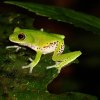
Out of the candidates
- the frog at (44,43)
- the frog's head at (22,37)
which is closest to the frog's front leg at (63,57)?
the frog at (44,43)

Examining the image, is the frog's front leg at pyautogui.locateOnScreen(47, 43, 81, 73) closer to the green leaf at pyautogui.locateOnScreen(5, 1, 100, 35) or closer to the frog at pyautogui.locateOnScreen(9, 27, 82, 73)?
the frog at pyautogui.locateOnScreen(9, 27, 82, 73)

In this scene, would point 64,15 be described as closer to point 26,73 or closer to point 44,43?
point 44,43

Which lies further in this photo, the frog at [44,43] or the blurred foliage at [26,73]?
the frog at [44,43]

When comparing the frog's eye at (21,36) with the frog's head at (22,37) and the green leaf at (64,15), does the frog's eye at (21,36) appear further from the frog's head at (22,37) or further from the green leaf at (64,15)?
the green leaf at (64,15)

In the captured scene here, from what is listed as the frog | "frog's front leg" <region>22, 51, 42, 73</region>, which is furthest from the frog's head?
"frog's front leg" <region>22, 51, 42, 73</region>

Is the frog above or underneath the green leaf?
underneath

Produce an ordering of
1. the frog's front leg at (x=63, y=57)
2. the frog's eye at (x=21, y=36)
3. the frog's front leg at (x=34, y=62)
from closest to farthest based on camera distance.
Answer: the frog's front leg at (x=34, y=62) → the frog's front leg at (x=63, y=57) → the frog's eye at (x=21, y=36)

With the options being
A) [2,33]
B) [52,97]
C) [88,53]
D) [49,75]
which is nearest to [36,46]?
[2,33]

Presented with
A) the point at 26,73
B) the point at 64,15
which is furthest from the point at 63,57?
the point at 26,73
